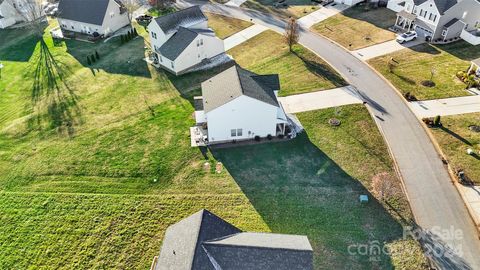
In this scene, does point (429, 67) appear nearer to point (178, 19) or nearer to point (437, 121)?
point (437, 121)

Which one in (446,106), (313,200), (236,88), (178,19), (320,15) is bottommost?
(313,200)

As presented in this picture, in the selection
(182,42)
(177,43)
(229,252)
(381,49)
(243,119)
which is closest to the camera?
(229,252)

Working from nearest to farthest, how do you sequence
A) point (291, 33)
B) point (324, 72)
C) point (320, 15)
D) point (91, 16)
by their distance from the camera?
point (324, 72)
point (291, 33)
point (91, 16)
point (320, 15)

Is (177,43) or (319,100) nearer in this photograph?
(319,100)

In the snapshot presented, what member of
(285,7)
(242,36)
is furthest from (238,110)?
(285,7)

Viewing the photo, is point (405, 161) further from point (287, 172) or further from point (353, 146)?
point (287, 172)

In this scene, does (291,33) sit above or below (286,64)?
above

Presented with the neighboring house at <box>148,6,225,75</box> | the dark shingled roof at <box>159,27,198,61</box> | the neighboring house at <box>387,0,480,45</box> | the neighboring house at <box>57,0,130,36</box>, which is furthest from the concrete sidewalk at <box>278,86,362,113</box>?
the neighboring house at <box>57,0,130,36</box>
